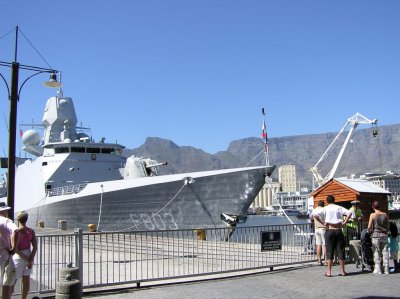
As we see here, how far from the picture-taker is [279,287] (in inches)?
284

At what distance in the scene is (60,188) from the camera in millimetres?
23797

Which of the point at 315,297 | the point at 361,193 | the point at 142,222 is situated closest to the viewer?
the point at 315,297

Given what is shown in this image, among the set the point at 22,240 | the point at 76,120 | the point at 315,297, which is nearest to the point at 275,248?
the point at 315,297

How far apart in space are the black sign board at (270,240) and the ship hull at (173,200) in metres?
7.62

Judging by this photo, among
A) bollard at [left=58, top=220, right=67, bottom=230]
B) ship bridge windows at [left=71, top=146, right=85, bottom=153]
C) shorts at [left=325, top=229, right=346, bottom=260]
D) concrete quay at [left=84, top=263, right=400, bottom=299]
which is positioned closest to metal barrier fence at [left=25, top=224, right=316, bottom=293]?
concrete quay at [left=84, top=263, right=400, bottom=299]

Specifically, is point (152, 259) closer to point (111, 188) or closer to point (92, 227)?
point (92, 227)

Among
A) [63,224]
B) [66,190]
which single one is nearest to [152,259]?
[63,224]

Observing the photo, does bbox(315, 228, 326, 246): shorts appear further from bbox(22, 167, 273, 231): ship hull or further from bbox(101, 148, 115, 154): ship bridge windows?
bbox(101, 148, 115, 154): ship bridge windows

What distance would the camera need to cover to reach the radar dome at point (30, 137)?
3117 centimetres

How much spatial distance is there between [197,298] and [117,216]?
13.3 meters

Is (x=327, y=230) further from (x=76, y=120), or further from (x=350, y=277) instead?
(x=76, y=120)

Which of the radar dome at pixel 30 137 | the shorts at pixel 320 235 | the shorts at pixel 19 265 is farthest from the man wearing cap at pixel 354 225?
the radar dome at pixel 30 137

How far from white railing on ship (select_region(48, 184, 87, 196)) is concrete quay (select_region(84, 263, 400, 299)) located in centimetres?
1592

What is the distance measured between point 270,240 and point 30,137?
2584cm
